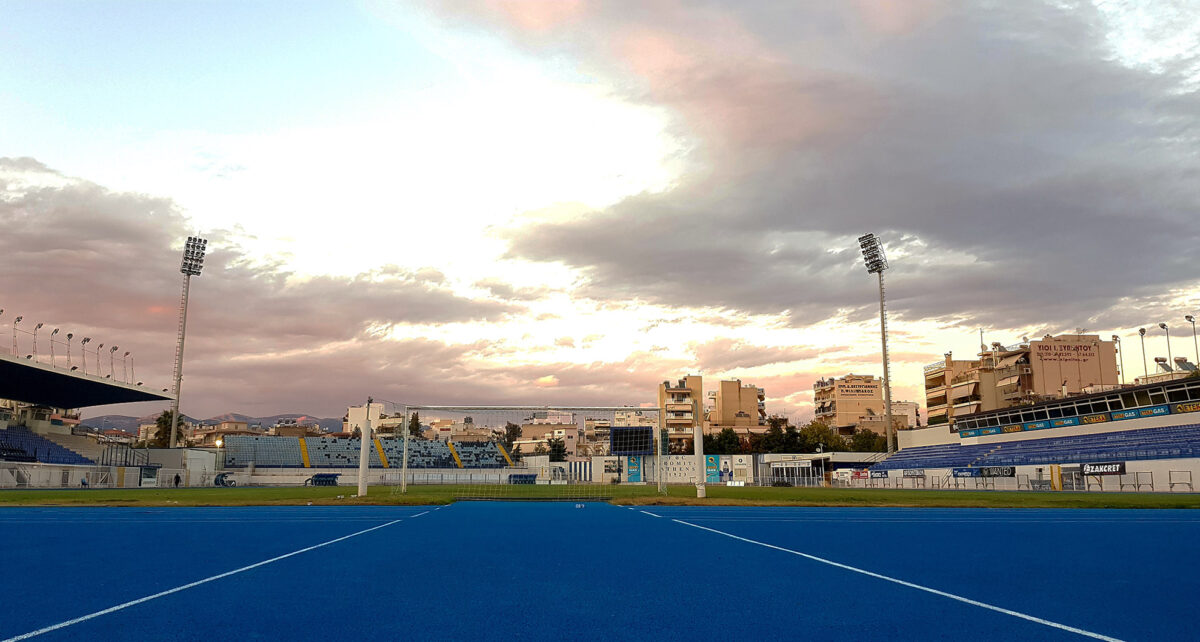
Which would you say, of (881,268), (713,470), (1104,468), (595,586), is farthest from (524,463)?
(595,586)

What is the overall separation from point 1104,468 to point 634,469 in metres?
49.7

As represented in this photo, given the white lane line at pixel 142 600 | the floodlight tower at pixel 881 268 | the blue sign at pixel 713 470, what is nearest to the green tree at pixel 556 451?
the blue sign at pixel 713 470

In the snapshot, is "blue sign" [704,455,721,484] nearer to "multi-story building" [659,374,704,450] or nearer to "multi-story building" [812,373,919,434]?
"multi-story building" [659,374,704,450]

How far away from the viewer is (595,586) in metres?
8.45

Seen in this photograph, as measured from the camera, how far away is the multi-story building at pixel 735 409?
501ft

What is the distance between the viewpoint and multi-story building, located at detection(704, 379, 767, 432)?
152750 millimetres

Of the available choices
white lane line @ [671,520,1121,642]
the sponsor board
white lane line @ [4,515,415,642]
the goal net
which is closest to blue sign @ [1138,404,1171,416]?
the sponsor board

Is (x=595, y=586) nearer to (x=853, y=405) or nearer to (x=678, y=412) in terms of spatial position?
(x=678, y=412)

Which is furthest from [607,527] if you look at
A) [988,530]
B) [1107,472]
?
[1107,472]

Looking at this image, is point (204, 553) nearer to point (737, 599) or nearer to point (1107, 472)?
point (737, 599)

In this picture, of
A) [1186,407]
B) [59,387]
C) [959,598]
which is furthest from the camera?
[59,387]

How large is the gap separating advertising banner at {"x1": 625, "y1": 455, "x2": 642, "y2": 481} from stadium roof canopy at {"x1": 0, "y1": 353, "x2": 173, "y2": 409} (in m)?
48.6

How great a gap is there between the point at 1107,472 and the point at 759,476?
1531 inches

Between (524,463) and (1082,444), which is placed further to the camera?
(524,463)
